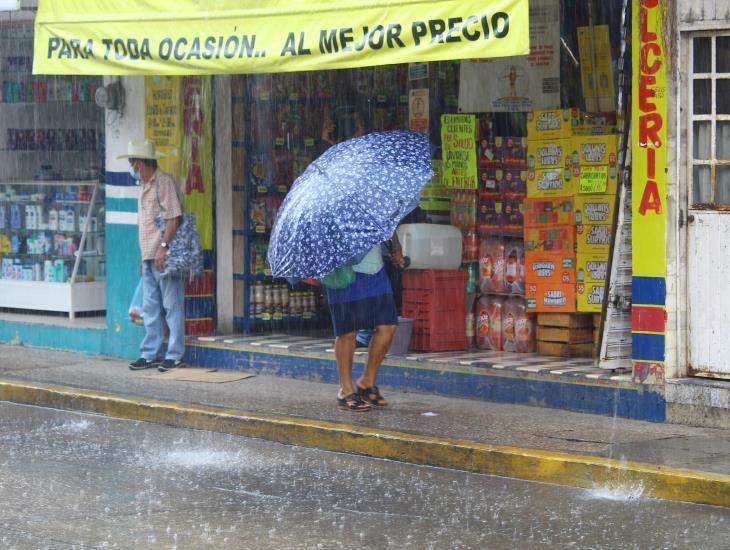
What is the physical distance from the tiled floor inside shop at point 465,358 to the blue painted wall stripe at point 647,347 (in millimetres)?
233

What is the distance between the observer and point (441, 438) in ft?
29.8

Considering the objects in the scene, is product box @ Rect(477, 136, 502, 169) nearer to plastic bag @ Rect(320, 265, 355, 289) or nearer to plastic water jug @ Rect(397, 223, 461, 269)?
plastic water jug @ Rect(397, 223, 461, 269)

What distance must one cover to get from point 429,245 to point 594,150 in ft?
5.25

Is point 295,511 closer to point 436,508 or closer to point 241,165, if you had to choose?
point 436,508

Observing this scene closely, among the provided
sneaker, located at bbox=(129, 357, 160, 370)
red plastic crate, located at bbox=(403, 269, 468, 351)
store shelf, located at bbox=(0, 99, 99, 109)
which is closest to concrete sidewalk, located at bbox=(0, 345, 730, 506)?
sneaker, located at bbox=(129, 357, 160, 370)

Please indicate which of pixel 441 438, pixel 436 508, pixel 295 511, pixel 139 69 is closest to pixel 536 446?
pixel 441 438

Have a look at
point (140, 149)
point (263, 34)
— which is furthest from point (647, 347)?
point (140, 149)

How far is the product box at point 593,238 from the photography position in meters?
10.7

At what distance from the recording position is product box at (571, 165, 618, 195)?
418 inches

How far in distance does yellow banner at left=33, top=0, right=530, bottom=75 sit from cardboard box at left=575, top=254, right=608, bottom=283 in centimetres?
221

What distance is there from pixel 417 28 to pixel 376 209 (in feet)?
4.34

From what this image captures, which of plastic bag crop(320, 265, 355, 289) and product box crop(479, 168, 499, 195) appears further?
product box crop(479, 168, 499, 195)

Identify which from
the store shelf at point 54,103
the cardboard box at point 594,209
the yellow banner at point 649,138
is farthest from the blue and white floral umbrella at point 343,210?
the store shelf at point 54,103

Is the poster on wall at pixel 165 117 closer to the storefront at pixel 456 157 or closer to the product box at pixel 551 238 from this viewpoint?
the storefront at pixel 456 157
